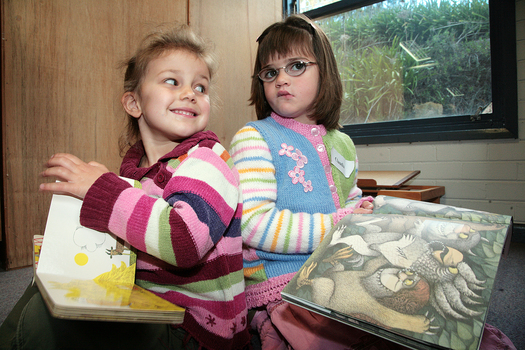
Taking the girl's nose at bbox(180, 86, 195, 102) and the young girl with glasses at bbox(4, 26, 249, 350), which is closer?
the young girl with glasses at bbox(4, 26, 249, 350)

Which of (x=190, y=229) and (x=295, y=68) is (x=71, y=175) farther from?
(x=295, y=68)

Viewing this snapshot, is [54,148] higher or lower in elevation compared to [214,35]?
lower

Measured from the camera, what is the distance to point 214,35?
1.62 metres

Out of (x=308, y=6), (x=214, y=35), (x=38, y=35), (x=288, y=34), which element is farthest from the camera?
(x=308, y=6)

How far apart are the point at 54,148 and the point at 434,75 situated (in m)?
2.10

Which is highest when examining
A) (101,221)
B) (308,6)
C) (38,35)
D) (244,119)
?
(308,6)

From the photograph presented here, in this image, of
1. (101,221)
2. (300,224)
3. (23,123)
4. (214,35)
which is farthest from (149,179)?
(214,35)

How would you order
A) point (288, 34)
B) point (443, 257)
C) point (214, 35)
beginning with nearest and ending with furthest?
point (443, 257), point (288, 34), point (214, 35)

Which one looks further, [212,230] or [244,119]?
[244,119]

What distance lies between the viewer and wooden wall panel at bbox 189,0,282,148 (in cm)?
159

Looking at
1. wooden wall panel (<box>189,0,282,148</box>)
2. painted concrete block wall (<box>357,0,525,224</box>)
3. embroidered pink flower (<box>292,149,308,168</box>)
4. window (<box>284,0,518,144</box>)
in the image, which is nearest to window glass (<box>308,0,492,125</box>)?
window (<box>284,0,518,144</box>)

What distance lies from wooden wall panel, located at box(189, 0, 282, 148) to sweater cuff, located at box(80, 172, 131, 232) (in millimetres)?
1096

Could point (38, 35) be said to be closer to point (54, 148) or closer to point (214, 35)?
point (54, 148)

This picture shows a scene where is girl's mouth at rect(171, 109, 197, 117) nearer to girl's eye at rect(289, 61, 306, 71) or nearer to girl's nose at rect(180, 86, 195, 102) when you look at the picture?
girl's nose at rect(180, 86, 195, 102)
